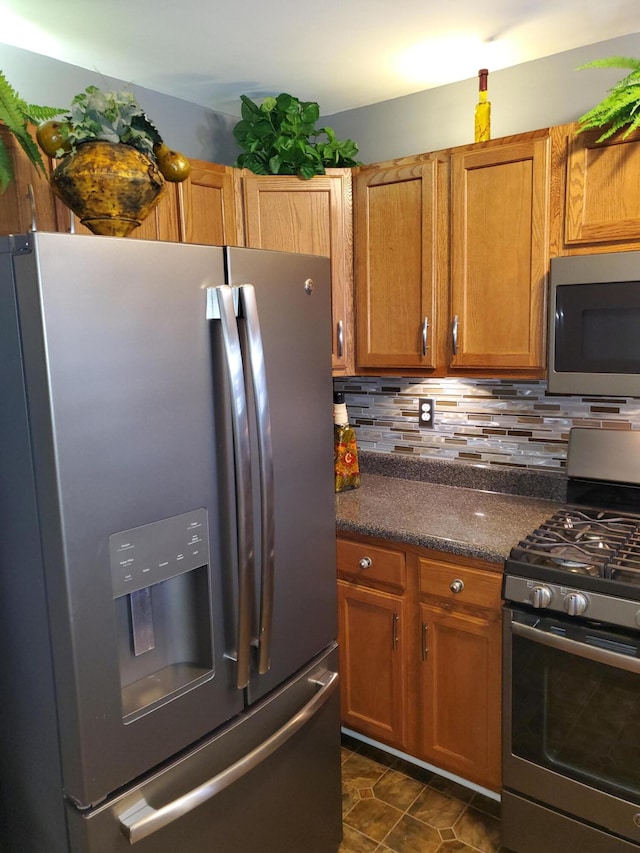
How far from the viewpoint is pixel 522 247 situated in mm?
2018

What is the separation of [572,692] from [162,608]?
44.5 inches

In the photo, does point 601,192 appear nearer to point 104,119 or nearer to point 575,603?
point 575,603

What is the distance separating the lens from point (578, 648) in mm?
1659

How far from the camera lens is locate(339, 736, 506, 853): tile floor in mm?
1959

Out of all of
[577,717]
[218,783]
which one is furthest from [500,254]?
[218,783]

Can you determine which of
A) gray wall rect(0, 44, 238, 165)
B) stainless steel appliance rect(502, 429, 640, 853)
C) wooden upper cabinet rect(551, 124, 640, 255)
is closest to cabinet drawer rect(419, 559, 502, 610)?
stainless steel appliance rect(502, 429, 640, 853)

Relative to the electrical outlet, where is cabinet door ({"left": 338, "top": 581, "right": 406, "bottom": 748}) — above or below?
below

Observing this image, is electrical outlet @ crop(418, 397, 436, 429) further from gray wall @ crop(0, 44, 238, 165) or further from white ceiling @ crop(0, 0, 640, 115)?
gray wall @ crop(0, 44, 238, 165)

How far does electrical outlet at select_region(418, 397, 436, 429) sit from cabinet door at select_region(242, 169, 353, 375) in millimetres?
561

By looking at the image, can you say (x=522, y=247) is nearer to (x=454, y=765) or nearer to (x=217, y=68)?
(x=217, y=68)

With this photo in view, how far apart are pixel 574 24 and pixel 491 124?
444mm

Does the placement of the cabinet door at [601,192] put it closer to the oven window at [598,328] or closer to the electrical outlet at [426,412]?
the oven window at [598,328]

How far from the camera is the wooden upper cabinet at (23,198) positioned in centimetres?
162

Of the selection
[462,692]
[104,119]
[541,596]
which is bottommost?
[462,692]
